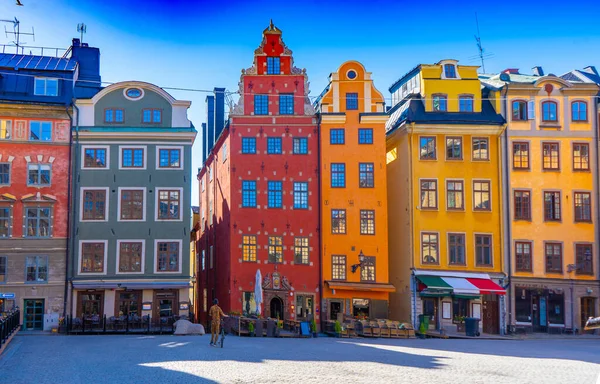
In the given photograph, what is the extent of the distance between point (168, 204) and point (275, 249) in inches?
269

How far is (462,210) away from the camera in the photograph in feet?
147

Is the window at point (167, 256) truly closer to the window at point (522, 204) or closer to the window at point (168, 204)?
the window at point (168, 204)

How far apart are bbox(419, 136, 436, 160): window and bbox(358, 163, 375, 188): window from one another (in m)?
3.25

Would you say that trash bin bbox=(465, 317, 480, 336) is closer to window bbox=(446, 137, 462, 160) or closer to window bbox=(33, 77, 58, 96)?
window bbox=(446, 137, 462, 160)

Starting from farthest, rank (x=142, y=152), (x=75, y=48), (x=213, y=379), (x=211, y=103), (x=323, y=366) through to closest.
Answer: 1. (x=211, y=103)
2. (x=75, y=48)
3. (x=142, y=152)
4. (x=323, y=366)
5. (x=213, y=379)

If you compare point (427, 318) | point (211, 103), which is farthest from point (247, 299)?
point (211, 103)

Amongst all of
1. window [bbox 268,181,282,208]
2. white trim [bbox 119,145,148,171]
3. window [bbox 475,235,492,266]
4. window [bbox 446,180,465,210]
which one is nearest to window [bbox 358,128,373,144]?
window [bbox 446,180,465,210]

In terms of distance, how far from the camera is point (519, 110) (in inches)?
1797

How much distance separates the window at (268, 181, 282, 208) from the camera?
4400 centimetres

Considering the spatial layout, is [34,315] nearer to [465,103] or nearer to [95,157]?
[95,157]

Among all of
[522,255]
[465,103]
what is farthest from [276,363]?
[465,103]

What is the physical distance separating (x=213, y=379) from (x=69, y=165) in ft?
88.6

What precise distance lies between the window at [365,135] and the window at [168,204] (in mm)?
11331

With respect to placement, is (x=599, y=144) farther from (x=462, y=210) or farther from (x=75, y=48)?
(x=75, y=48)
